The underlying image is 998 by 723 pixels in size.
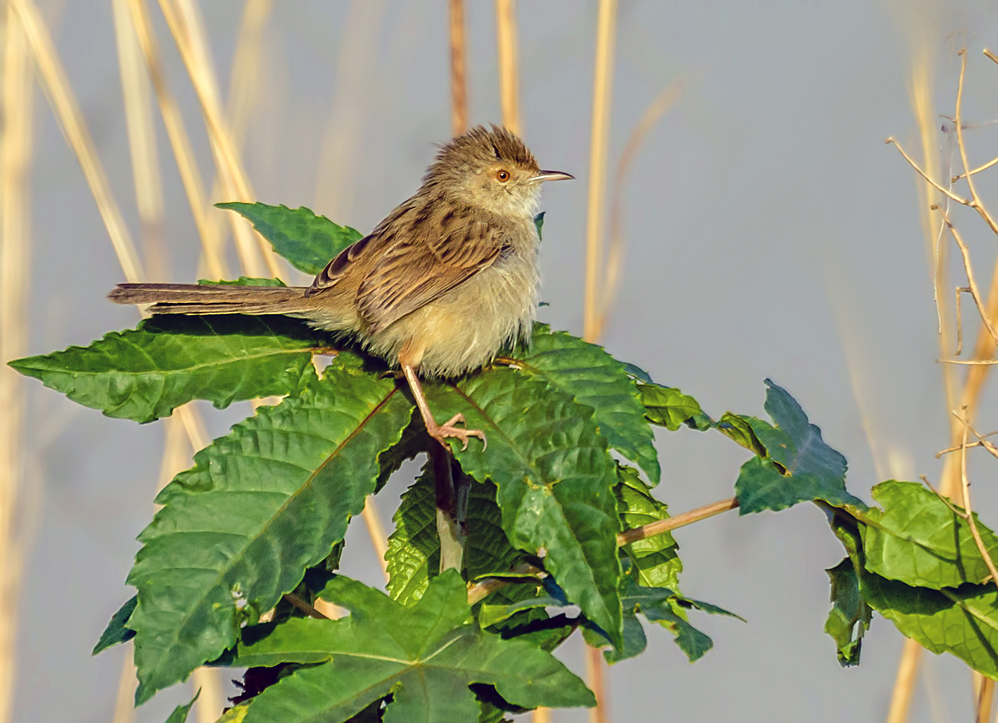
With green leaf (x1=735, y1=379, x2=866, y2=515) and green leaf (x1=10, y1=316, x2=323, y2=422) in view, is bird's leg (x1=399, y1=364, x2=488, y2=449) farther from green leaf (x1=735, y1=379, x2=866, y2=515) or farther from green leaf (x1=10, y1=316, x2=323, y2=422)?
green leaf (x1=735, y1=379, x2=866, y2=515)

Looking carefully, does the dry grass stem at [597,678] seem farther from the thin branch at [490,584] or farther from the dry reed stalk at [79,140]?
the thin branch at [490,584]

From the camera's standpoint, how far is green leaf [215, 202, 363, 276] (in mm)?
1882

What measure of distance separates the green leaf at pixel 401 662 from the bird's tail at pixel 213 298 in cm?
53

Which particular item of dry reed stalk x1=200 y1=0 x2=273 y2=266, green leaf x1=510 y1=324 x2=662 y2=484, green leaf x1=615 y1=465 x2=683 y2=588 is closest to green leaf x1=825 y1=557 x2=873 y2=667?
green leaf x1=615 y1=465 x2=683 y2=588

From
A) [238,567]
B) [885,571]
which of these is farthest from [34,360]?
[885,571]

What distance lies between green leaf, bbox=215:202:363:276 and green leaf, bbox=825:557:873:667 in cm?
104

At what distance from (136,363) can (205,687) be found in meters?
2.00

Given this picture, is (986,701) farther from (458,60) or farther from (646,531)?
(458,60)

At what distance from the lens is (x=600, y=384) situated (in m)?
1.48

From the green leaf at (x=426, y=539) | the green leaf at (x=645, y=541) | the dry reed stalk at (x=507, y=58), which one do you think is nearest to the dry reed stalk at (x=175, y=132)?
the dry reed stalk at (x=507, y=58)

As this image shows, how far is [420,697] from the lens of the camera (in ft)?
4.21

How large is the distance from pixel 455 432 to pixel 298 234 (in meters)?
0.68

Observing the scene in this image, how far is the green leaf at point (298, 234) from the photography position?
188 cm

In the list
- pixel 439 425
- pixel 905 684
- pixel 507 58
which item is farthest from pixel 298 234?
pixel 905 684
